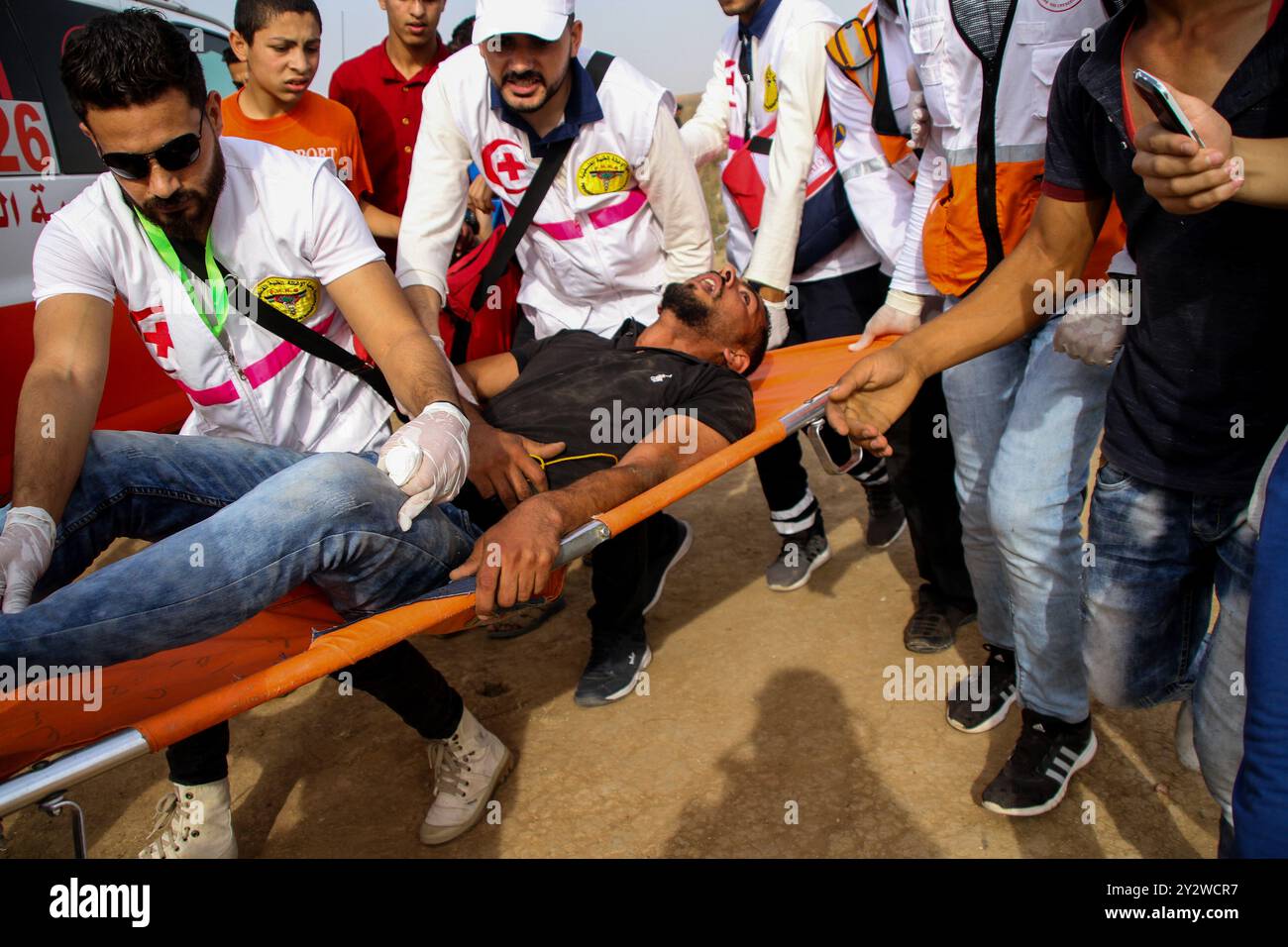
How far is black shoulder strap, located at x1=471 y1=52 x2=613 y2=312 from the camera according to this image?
3.08 meters

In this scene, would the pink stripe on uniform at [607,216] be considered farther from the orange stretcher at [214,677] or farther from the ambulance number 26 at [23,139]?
Answer: the ambulance number 26 at [23,139]

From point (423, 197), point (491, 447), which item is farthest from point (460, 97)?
point (491, 447)

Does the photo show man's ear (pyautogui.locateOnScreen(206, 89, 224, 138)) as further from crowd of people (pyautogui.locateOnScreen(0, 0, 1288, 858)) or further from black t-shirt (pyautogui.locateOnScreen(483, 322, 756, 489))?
black t-shirt (pyautogui.locateOnScreen(483, 322, 756, 489))

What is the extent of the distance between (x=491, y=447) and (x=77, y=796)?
1532 mm

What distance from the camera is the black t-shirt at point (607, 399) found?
2891 mm

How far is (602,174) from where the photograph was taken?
123 inches

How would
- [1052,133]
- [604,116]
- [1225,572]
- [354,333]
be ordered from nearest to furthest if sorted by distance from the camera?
[1225,572] → [1052,133] → [354,333] → [604,116]

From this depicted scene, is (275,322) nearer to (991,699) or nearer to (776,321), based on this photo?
(776,321)

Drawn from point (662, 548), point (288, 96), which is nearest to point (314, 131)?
point (288, 96)

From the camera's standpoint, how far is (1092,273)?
2350 mm

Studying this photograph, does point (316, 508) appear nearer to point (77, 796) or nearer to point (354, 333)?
point (354, 333)

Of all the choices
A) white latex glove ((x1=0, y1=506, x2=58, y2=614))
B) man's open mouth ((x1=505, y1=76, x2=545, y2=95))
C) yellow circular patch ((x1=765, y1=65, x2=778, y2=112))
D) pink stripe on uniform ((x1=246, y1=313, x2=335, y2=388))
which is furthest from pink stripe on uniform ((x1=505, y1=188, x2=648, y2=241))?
white latex glove ((x1=0, y1=506, x2=58, y2=614))

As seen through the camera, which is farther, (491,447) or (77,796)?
(77,796)

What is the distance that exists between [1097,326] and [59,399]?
2182 millimetres
